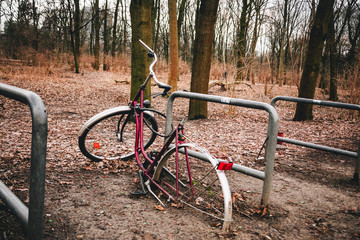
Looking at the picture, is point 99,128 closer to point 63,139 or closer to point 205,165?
point 63,139

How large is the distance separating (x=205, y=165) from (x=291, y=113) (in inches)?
256

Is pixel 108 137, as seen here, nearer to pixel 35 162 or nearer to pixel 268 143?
pixel 268 143

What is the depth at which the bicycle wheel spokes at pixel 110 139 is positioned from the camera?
333 centimetres

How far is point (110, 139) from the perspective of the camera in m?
4.54

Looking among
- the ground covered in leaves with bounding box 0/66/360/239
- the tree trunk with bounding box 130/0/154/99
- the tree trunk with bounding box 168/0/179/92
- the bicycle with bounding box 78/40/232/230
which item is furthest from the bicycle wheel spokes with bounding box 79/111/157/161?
the tree trunk with bounding box 168/0/179/92

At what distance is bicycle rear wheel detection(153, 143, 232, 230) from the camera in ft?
6.71

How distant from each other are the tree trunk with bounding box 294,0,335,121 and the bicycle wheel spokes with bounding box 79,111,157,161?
17.5ft

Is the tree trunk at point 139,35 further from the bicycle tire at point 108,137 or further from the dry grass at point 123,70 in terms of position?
the dry grass at point 123,70

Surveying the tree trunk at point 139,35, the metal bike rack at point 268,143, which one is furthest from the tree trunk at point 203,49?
the metal bike rack at point 268,143

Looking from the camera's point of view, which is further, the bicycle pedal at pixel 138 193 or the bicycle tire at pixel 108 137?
the bicycle tire at pixel 108 137

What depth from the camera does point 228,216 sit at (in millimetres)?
2014

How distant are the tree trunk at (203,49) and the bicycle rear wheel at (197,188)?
3.12 meters

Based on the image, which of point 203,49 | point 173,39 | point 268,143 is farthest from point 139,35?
point 173,39

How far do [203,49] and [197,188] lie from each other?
14.1 ft
